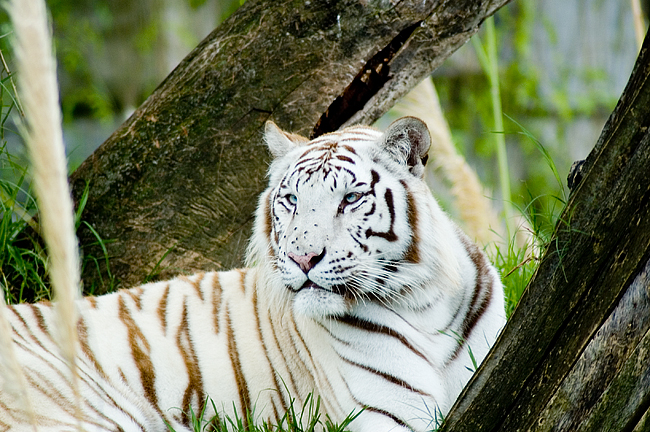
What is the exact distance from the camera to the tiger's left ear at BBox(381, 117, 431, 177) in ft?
8.46

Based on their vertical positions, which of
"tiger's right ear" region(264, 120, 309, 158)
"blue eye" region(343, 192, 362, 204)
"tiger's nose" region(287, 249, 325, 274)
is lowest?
"tiger's nose" region(287, 249, 325, 274)

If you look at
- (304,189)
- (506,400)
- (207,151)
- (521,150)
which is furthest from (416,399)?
(521,150)

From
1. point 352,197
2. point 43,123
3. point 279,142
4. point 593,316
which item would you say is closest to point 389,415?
point 352,197

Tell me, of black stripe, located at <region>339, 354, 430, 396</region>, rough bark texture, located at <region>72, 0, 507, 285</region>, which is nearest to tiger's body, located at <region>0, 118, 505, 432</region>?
black stripe, located at <region>339, 354, 430, 396</region>

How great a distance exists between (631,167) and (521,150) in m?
8.37

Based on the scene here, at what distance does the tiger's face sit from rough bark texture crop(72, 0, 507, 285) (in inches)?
38.4

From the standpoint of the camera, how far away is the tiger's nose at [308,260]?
241cm

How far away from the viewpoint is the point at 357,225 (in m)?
2.49

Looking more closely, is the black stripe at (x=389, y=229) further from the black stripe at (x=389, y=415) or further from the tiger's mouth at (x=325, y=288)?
the black stripe at (x=389, y=415)

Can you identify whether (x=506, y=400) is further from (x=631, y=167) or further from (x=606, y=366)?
(x=631, y=167)

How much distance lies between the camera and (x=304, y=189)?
101 inches

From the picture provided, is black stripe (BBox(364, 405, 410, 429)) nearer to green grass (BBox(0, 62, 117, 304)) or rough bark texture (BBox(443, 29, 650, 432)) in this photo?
rough bark texture (BBox(443, 29, 650, 432))

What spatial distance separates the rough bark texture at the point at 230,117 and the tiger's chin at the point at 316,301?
1297 millimetres

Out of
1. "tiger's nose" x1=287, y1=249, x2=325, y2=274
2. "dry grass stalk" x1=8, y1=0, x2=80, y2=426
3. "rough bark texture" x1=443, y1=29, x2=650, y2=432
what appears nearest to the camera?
"dry grass stalk" x1=8, y1=0, x2=80, y2=426
